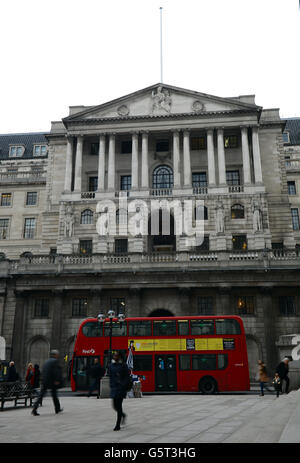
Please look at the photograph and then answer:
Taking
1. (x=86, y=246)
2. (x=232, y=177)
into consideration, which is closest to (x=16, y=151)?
(x=86, y=246)

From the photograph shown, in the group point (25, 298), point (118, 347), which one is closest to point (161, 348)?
point (118, 347)

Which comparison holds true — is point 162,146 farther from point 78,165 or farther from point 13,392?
point 13,392

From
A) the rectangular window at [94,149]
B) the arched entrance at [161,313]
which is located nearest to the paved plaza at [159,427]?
the arched entrance at [161,313]

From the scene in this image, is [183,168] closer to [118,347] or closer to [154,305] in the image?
[154,305]

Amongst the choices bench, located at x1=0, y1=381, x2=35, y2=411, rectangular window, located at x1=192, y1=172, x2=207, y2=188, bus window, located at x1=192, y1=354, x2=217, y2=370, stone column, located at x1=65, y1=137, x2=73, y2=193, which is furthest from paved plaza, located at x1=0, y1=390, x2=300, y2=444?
rectangular window, located at x1=192, y1=172, x2=207, y2=188

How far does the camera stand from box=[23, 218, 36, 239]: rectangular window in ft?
175

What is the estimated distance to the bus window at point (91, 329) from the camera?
2598 centimetres

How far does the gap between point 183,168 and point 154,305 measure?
52.2 ft

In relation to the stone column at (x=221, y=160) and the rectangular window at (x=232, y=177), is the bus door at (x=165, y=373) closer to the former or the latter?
the stone column at (x=221, y=160)

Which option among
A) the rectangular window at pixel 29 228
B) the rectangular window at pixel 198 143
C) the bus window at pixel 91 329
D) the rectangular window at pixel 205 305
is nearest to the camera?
the bus window at pixel 91 329

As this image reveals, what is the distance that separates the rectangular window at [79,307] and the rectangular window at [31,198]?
67.2ft

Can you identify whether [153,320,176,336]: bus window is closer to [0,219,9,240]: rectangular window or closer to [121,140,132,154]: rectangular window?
[121,140,132,154]: rectangular window

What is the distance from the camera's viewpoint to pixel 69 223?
144ft

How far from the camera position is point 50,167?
49.7m
